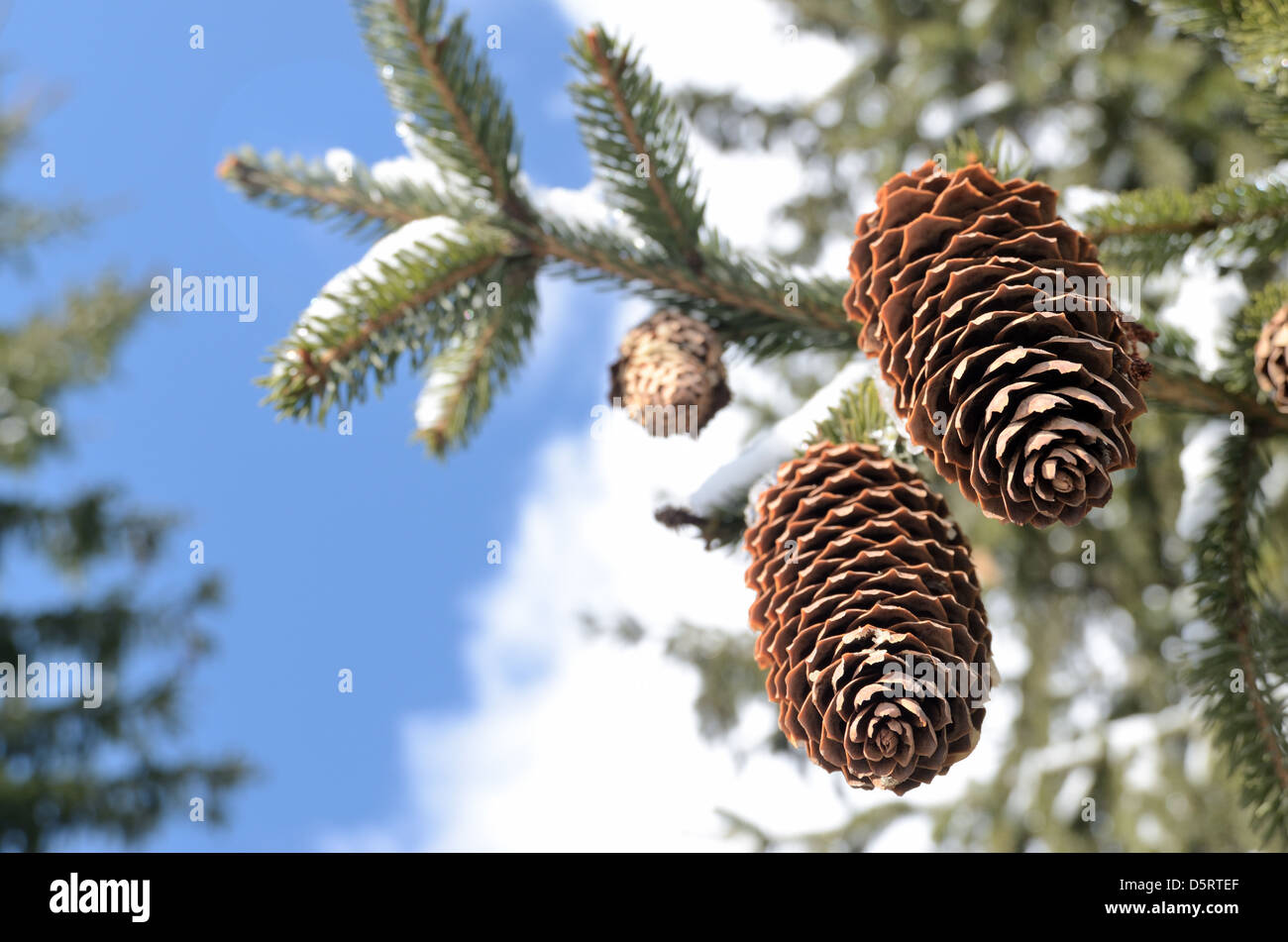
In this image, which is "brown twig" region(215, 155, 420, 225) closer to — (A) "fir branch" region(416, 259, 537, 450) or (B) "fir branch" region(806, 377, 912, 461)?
(A) "fir branch" region(416, 259, 537, 450)

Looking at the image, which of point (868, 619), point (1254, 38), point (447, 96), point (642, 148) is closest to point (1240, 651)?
point (868, 619)

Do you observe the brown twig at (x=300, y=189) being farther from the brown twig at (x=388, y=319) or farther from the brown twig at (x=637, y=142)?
the brown twig at (x=637, y=142)

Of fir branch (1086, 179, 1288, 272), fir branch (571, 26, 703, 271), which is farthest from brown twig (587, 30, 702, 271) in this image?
fir branch (1086, 179, 1288, 272)

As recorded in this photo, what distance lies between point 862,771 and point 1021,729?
8.15 feet

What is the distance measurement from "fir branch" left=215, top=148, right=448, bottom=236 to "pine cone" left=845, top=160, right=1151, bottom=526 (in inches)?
32.9

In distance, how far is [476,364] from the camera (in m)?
1.63

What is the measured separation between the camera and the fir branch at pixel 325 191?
5.01 feet

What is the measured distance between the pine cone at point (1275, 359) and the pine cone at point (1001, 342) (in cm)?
30

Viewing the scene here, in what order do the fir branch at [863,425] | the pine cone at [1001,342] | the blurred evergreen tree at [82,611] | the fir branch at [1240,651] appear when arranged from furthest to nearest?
the blurred evergreen tree at [82,611], the fir branch at [1240,651], the fir branch at [863,425], the pine cone at [1001,342]

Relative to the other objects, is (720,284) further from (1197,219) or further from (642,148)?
(1197,219)

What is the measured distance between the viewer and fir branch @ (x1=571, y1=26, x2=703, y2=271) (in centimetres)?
137

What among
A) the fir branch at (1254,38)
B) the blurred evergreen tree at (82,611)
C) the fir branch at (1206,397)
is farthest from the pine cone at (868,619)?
the blurred evergreen tree at (82,611)

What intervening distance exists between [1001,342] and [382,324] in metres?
0.88
